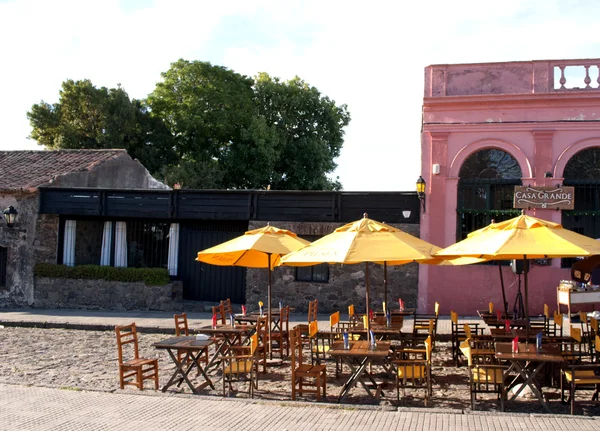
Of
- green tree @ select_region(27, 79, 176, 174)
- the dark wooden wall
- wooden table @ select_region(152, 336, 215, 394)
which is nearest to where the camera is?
wooden table @ select_region(152, 336, 215, 394)

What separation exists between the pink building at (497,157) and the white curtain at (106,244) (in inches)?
389

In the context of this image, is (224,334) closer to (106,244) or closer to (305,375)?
(305,375)

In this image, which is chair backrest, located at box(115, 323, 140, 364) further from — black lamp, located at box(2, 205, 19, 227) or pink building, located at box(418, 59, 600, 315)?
black lamp, located at box(2, 205, 19, 227)

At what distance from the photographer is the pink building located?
16531mm

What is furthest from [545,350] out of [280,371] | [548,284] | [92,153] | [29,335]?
[92,153]

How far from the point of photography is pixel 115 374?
984 cm

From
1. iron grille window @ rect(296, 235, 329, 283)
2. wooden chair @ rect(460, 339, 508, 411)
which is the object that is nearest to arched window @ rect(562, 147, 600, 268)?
iron grille window @ rect(296, 235, 329, 283)

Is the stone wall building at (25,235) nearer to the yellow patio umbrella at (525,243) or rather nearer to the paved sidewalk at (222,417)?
the paved sidewalk at (222,417)

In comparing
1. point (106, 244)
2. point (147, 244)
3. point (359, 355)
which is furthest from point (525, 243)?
point (106, 244)

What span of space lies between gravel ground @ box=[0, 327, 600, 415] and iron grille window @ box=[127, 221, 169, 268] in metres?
6.10

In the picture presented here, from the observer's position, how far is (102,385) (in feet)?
29.7

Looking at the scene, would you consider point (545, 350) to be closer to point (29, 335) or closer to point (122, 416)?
point (122, 416)

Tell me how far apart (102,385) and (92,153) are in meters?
16.7

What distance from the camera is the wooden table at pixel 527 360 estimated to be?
24.7 feet
